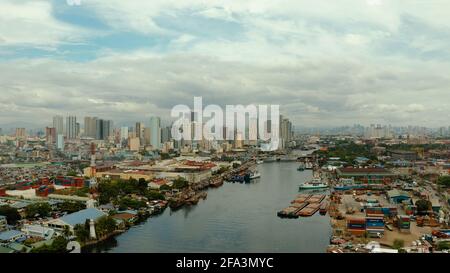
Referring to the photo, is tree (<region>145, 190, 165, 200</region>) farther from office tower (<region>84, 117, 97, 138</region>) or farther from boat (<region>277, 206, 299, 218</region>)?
office tower (<region>84, 117, 97, 138</region>)

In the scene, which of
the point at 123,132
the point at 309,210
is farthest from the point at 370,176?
the point at 123,132

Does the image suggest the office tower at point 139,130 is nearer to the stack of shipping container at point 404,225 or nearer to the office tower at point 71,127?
the office tower at point 71,127

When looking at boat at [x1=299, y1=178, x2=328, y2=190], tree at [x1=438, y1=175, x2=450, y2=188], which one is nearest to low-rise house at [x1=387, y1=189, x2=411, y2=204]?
tree at [x1=438, y1=175, x2=450, y2=188]

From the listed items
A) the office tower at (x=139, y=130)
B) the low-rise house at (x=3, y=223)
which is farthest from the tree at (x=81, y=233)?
the office tower at (x=139, y=130)

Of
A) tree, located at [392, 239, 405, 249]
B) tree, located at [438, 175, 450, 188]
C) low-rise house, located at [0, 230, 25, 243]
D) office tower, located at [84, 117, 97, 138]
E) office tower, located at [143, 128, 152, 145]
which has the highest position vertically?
office tower, located at [84, 117, 97, 138]

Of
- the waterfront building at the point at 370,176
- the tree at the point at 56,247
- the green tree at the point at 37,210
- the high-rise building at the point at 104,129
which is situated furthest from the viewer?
the high-rise building at the point at 104,129
